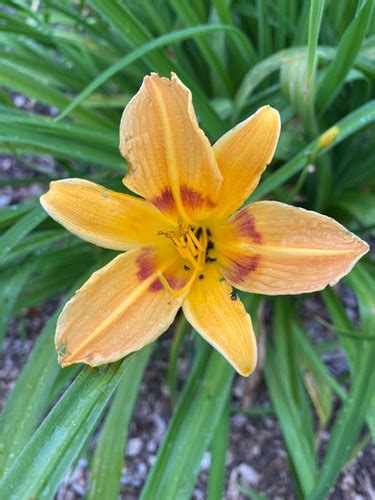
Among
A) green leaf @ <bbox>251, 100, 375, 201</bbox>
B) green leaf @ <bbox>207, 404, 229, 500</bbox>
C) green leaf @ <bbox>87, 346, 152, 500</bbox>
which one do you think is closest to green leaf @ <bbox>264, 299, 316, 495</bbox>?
green leaf @ <bbox>207, 404, 229, 500</bbox>

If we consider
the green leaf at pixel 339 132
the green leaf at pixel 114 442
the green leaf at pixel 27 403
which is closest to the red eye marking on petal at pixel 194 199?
the green leaf at pixel 339 132

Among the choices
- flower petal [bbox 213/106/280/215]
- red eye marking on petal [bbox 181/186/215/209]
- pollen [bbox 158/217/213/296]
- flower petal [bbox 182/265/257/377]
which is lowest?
flower petal [bbox 182/265/257/377]

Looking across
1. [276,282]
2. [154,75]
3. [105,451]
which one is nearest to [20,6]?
[154,75]

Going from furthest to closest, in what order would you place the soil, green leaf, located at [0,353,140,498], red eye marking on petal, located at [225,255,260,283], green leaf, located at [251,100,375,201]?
the soil < green leaf, located at [251,100,375,201] < red eye marking on petal, located at [225,255,260,283] < green leaf, located at [0,353,140,498]

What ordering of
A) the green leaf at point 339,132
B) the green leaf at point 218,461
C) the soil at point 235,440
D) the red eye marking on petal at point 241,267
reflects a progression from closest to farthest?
the red eye marking on petal at point 241,267, the green leaf at point 339,132, the green leaf at point 218,461, the soil at point 235,440

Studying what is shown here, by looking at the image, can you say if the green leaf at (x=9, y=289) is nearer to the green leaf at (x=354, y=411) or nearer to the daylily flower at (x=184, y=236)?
the daylily flower at (x=184, y=236)

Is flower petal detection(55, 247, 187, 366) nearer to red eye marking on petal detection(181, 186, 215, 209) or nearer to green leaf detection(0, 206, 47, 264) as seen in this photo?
red eye marking on petal detection(181, 186, 215, 209)

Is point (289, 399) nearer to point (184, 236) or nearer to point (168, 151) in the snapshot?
point (184, 236)
